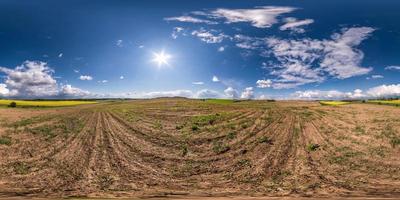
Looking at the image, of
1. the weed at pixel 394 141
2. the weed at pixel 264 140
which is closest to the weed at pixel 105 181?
the weed at pixel 264 140

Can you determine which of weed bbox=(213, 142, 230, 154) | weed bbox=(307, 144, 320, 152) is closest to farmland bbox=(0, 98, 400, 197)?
weed bbox=(213, 142, 230, 154)

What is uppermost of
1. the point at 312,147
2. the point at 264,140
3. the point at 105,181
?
the point at 264,140

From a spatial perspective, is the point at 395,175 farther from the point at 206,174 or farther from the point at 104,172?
the point at 104,172

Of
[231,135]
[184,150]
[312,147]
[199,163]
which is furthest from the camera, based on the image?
[231,135]

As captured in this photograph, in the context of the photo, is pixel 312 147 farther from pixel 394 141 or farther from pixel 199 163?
pixel 199 163

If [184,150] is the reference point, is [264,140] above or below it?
above

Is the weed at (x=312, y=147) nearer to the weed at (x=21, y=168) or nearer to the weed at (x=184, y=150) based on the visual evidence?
the weed at (x=184, y=150)

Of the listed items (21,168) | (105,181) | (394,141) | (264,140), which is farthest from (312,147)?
(21,168)

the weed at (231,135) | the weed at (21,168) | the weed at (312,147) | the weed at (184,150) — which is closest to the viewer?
the weed at (21,168)

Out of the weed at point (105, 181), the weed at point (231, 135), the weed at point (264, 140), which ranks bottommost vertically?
the weed at point (105, 181)

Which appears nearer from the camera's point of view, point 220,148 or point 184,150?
point 184,150

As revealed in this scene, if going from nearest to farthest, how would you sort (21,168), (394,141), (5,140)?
1. (21,168)
2. (394,141)
3. (5,140)

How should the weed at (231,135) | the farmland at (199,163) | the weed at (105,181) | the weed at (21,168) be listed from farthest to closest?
the weed at (231,135)
the weed at (21,168)
the weed at (105,181)
the farmland at (199,163)

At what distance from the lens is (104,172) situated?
17.1 meters
